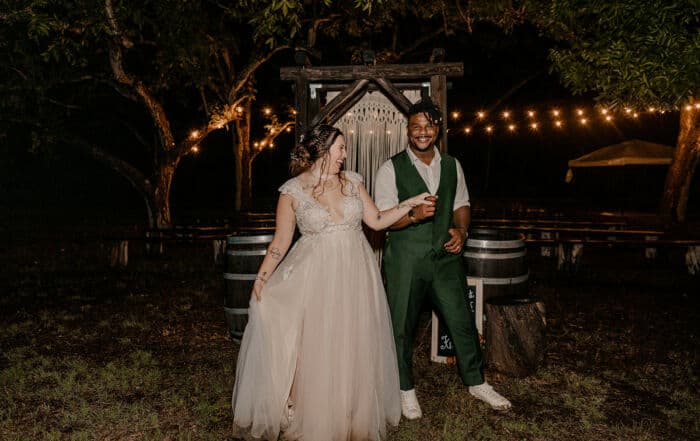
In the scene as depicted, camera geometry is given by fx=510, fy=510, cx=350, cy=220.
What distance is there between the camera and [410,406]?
3.64m

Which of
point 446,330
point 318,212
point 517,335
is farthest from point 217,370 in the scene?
point 517,335

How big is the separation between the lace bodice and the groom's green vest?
462 millimetres

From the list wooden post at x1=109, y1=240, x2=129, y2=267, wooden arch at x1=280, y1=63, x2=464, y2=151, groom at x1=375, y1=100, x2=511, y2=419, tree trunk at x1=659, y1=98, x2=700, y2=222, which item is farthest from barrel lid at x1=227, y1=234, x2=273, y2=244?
tree trunk at x1=659, y1=98, x2=700, y2=222

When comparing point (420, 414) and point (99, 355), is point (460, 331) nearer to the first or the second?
point (420, 414)

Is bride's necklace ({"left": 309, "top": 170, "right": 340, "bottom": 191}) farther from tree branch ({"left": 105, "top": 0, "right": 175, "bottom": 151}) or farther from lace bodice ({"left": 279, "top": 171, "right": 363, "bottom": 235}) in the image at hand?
tree branch ({"left": 105, "top": 0, "right": 175, "bottom": 151})

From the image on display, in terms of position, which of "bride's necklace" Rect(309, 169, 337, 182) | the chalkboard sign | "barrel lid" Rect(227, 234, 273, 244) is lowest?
the chalkboard sign

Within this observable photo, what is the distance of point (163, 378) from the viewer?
4.46 metres

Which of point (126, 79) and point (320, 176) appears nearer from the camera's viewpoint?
point (320, 176)

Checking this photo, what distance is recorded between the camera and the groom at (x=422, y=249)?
11.7ft

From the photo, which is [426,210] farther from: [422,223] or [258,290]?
[258,290]

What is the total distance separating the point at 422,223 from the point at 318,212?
31.4 inches

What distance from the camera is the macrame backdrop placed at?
5.51 metres

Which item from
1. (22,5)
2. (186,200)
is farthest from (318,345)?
(186,200)

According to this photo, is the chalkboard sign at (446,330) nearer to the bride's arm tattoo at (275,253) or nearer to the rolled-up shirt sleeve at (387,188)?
the rolled-up shirt sleeve at (387,188)
